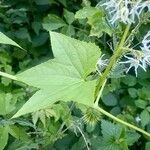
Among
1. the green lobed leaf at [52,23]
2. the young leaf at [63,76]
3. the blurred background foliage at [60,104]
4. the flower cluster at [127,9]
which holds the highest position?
the flower cluster at [127,9]

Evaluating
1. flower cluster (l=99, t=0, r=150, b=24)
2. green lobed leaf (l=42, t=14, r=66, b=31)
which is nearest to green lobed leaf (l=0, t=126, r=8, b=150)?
green lobed leaf (l=42, t=14, r=66, b=31)

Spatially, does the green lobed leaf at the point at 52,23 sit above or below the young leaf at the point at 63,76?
below

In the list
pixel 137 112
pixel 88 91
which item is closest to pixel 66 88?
pixel 88 91

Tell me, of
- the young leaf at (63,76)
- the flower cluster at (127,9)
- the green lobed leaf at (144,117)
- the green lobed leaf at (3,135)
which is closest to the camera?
the young leaf at (63,76)

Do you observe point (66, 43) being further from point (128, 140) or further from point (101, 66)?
point (128, 140)

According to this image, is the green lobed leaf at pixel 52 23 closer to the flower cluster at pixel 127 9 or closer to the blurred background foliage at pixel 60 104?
the blurred background foliage at pixel 60 104

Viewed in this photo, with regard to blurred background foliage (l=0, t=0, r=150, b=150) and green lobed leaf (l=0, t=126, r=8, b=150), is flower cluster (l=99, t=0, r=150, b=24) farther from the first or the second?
green lobed leaf (l=0, t=126, r=8, b=150)

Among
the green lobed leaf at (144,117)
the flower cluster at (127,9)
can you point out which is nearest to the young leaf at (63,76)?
the flower cluster at (127,9)
